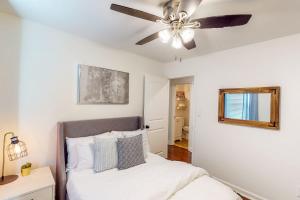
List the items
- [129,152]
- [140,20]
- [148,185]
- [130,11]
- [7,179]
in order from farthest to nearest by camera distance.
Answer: [129,152] < [140,20] < [7,179] < [148,185] < [130,11]

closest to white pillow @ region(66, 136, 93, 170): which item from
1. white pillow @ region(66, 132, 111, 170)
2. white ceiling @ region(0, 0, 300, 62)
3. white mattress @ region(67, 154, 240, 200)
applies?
white pillow @ region(66, 132, 111, 170)

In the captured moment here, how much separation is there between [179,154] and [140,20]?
363cm

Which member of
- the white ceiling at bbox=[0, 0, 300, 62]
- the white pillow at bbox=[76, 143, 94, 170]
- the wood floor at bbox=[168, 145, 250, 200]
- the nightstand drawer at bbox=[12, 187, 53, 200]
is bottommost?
the wood floor at bbox=[168, 145, 250, 200]

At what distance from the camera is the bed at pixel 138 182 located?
1.48 m

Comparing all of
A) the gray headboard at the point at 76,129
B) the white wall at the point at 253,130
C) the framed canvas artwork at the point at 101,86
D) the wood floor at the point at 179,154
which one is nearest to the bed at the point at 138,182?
the gray headboard at the point at 76,129

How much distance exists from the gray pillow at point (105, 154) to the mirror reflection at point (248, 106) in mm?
2036

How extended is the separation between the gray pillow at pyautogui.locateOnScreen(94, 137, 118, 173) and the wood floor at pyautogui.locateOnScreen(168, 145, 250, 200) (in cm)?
234

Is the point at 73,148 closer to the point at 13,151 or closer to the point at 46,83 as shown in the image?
the point at 13,151

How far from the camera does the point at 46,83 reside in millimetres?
2191

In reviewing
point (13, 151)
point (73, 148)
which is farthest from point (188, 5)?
point (13, 151)

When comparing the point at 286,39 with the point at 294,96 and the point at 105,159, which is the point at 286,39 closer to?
the point at 294,96

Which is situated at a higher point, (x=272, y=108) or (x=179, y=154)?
(x=272, y=108)

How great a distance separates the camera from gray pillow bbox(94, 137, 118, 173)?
79.0 inches

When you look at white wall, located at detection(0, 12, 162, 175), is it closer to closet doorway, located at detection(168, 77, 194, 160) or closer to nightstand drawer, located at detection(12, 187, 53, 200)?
nightstand drawer, located at detection(12, 187, 53, 200)
